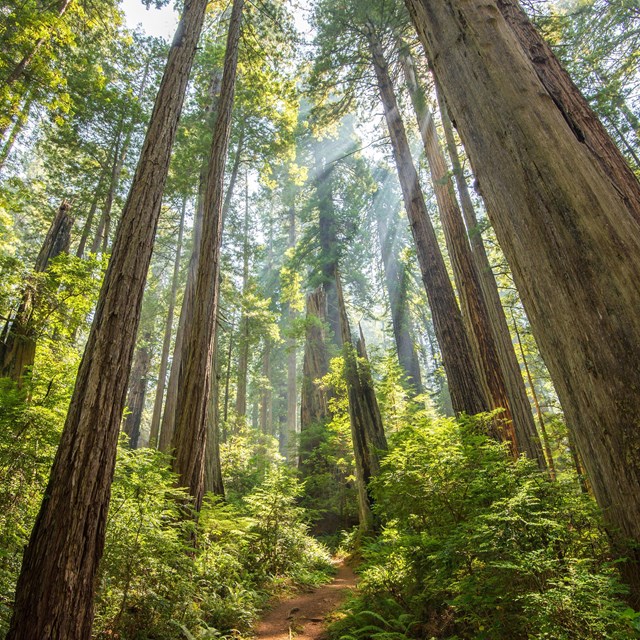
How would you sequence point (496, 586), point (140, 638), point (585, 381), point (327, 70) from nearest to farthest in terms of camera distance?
point (585, 381), point (496, 586), point (140, 638), point (327, 70)

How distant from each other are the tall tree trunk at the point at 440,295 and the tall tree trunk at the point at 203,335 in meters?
4.01

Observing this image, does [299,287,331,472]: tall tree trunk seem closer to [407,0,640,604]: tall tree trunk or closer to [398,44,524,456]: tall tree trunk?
[398,44,524,456]: tall tree trunk

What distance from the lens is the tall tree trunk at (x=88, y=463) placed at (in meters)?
2.72

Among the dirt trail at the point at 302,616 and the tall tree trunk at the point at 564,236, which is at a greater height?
the tall tree trunk at the point at 564,236

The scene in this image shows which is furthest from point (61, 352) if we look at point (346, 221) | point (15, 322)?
point (346, 221)

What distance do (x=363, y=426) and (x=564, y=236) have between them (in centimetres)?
754

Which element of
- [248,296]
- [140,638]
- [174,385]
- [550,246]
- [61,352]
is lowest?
[140,638]

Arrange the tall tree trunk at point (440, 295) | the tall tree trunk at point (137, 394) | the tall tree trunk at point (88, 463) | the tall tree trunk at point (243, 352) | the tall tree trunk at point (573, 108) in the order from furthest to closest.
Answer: the tall tree trunk at point (137, 394) → the tall tree trunk at point (243, 352) → the tall tree trunk at point (440, 295) → the tall tree trunk at point (88, 463) → the tall tree trunk at point (573, 108)

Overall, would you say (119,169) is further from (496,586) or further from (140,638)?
(496,586)

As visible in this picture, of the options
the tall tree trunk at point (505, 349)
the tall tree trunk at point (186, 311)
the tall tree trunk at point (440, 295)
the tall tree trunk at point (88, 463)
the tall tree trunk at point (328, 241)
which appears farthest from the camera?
the tall tree trunk at point (328, 241)

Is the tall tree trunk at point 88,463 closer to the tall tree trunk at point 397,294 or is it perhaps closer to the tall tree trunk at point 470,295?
the tall tree trunk at point 470,295

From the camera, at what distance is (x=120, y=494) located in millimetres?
3934

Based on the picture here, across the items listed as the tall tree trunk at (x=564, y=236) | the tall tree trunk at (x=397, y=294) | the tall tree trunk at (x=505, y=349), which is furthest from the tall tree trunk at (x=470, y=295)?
the tall tree trunk at (x=397, y=294)

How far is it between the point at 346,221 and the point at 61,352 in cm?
1280
